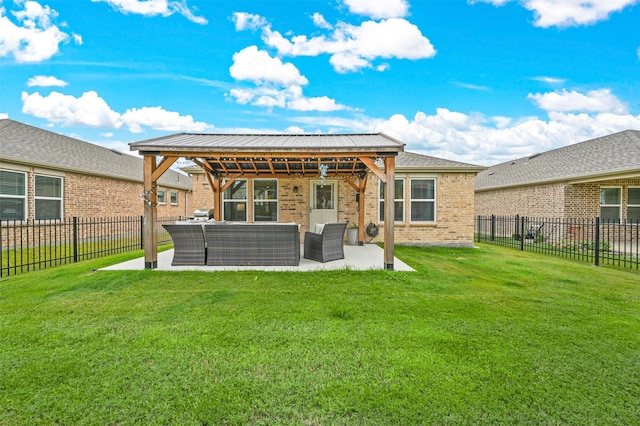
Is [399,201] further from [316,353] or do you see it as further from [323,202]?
[316,353]

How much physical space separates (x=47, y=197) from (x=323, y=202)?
33.8ft

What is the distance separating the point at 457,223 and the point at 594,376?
951cm

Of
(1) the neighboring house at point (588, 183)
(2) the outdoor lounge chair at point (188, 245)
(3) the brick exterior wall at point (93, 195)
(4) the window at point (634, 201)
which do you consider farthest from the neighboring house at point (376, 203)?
(4) the window at point (634, 201)

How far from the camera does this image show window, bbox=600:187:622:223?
13727 millimetres

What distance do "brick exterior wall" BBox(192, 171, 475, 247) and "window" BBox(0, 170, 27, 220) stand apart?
579 cm

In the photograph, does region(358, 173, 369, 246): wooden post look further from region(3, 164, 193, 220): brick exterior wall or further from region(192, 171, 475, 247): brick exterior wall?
region(3, 164, 193, 220): brick exterior wall

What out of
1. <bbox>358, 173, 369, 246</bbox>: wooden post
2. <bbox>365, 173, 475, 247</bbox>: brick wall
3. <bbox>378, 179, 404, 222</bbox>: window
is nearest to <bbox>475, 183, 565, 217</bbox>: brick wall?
<bbox>365, 173, 475, 247</bbox>: brick wall

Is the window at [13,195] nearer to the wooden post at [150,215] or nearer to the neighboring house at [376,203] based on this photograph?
the neighboring house at [376,203]

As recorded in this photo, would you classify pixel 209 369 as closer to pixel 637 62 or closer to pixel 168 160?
pixel 168 160

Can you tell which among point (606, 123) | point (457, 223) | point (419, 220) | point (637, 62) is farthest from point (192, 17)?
point (606, 123)

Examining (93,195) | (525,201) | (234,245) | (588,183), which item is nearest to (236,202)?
(234,245)

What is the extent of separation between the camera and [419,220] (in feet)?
39.5

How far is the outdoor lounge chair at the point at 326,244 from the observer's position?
7711 millimetres

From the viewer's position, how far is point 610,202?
13.8 meters
